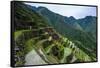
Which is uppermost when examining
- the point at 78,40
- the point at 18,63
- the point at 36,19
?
the point at 36,19

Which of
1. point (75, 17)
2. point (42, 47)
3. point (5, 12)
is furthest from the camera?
point (75, 17)

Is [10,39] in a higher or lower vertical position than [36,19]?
lower

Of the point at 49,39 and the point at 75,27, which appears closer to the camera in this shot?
the point at 49,39

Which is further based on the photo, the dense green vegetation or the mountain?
the mountain

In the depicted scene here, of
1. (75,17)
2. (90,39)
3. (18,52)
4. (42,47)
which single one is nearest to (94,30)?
(90,39)

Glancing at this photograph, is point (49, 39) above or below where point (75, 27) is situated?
below

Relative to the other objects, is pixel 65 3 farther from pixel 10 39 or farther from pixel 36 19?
pixel 10 39

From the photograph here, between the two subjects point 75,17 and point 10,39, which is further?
point 75,17

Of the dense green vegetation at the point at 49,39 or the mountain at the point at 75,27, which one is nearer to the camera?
the dense green vegetation at the point at 49,39
